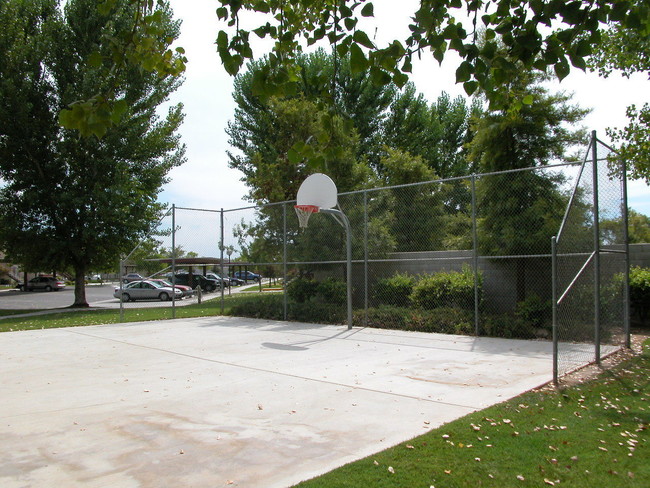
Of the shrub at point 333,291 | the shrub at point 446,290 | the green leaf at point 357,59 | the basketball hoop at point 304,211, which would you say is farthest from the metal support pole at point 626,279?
the green leaf at point 357,59

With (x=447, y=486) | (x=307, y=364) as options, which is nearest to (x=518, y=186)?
(x=307, y=364)

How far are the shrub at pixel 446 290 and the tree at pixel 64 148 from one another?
14519 millimetres

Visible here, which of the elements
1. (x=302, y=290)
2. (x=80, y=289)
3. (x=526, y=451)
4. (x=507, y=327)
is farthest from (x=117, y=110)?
(x=80, y=289)

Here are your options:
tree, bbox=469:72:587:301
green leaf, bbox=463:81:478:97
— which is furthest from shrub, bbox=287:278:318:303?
green leaf, bbox=463:81:478:97

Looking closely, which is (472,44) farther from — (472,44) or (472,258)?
(472,258)

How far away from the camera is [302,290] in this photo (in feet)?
51.0

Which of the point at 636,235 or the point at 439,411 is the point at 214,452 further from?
the point at 636,235

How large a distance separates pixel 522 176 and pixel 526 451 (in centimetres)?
852

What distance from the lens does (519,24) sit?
371cm

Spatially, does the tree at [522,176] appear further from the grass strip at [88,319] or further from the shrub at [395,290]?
the grass strip at [88,319]

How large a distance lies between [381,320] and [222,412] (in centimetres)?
732

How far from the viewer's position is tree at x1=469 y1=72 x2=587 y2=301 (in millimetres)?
11047

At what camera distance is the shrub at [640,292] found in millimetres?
10966

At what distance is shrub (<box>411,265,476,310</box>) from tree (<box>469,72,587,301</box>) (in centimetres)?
83
